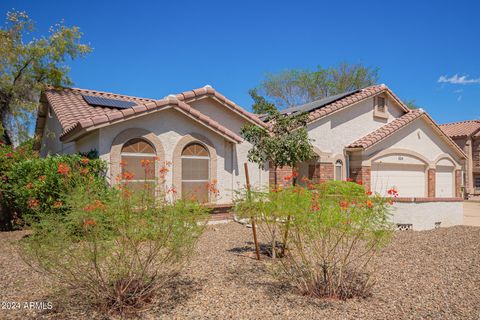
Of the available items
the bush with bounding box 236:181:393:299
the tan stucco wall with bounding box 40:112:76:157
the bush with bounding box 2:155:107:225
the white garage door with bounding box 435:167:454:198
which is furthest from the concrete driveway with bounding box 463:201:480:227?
the tan stucco wall with bounding box 40:112:76:157

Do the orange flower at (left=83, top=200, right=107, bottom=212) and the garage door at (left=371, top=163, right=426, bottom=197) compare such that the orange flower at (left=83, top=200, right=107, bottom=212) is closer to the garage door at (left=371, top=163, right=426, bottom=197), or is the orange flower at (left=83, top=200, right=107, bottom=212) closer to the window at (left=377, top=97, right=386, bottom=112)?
the garage door at (left=371, top=163, right=426, bottom=197)

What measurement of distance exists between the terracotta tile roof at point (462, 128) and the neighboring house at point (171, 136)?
2301 cm

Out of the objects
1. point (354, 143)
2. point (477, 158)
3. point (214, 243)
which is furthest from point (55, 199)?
point (477, 158)

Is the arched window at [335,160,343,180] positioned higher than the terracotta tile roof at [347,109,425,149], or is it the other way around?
the terracotta tile roof at [347,109,425,149]

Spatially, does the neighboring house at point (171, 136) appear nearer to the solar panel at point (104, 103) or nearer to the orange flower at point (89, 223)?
the solar panel at point (104, 103)

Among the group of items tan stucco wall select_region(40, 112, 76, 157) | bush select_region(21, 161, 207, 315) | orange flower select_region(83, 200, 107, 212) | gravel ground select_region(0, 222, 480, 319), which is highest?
tan stucco wall select_region(40, 112, 76, 157)

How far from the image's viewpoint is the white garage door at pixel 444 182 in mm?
19844

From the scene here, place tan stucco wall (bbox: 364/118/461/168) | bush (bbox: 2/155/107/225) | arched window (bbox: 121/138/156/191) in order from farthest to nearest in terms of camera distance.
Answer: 1. tan stucco wall (bbox: 364/118/461/168)
2. arched window (bbox: 121/138/156/191)
3. bush (bbox: 2/155/107/225)

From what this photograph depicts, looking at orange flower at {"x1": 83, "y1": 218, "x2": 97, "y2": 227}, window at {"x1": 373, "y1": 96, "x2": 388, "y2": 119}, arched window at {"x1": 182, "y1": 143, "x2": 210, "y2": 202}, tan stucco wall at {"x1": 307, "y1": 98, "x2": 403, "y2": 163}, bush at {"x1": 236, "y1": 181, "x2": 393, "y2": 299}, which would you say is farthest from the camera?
window at {"x1": 373, "y1": 96, "x2": 388, "y2": 119}

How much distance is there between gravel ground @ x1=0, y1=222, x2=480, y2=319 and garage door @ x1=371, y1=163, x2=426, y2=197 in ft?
29.7

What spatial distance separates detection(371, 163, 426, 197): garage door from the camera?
16.5 metres

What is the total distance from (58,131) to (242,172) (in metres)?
7.81

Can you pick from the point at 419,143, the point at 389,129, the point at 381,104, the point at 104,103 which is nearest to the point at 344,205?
the point at 104,103

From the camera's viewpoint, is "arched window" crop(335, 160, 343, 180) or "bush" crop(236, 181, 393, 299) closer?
"bush" crop(236, 181, 393, 299)
